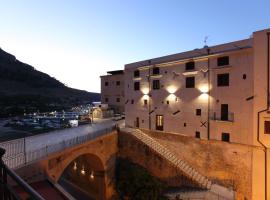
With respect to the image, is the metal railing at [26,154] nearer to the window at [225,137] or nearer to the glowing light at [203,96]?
the glowing light at [203,96]

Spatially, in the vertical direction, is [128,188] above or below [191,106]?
below

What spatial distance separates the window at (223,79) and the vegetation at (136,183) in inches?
487

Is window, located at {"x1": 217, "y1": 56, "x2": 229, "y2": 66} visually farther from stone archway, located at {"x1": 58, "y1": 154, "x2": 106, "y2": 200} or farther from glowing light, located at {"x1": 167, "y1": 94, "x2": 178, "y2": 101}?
stone archway, located at {"x1": 58, "y1": 154, "x2": 106, "y2": 200}

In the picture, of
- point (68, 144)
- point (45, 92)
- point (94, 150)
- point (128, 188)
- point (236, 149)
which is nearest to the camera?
point (68, 144)

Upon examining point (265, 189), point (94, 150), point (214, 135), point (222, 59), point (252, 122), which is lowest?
point (265, 189)

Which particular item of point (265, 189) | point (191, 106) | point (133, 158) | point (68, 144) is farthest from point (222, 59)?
point (68, 144)

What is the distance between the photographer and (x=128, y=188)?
25.2 m

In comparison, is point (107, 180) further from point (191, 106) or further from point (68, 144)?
point (191, 106)

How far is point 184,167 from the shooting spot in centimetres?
2453

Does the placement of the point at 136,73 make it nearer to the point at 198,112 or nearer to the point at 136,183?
the point at 198,112

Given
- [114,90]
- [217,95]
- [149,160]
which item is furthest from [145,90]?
[114,90]

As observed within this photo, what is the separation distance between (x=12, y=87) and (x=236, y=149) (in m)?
82.8

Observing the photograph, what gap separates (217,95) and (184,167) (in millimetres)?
8525

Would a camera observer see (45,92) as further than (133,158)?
Yes
